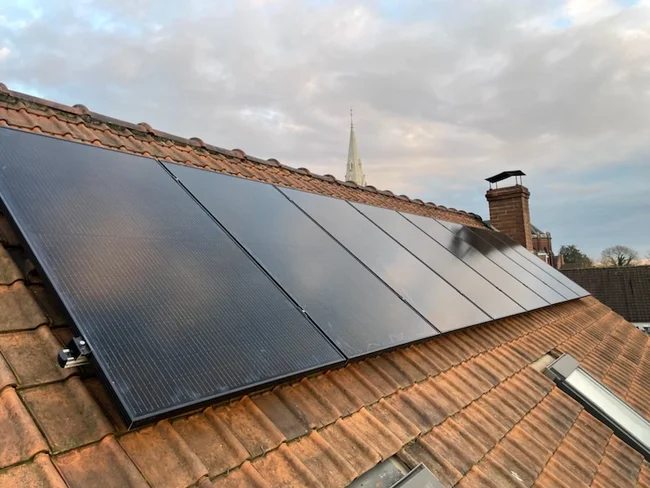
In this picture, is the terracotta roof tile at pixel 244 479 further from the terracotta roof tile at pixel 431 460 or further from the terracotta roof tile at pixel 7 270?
the terracotta roof tile at pixel 7 270

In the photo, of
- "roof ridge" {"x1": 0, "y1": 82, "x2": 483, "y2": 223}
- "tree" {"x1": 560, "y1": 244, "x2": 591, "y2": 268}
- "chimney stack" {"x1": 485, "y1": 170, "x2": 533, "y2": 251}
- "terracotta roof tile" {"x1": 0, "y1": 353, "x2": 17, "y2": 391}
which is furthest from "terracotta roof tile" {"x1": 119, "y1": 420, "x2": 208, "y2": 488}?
"tree" {"x1": 560, "y1": 244, "x2": 591, "y2": 268}

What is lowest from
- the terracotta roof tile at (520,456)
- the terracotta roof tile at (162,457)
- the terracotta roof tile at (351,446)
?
the terracotta roof tile at (520,456)

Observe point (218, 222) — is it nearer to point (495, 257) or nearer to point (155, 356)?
point (155, 356)

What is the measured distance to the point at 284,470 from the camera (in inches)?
73.5

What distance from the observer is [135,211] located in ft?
8.18

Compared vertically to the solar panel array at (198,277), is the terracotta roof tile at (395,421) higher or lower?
lower

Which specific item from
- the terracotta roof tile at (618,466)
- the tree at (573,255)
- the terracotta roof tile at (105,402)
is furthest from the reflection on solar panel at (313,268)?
the tree at (573,255)

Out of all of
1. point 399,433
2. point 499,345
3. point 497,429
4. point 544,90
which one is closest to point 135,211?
point 399,433

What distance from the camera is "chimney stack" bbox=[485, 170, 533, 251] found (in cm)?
1230

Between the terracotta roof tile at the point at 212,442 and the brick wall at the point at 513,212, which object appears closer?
the terracotta roof tile at the point at 212,442

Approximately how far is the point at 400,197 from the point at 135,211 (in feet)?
25.3

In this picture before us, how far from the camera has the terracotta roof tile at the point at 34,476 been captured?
1.29 meters

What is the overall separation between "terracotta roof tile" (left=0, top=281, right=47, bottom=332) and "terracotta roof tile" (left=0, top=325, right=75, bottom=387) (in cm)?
5

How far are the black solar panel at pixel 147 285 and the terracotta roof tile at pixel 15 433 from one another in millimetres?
281
